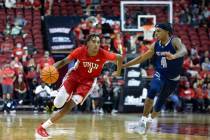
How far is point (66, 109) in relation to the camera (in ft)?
33.8

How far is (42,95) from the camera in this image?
21078mm

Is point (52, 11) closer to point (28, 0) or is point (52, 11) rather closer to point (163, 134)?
point (28, 0)

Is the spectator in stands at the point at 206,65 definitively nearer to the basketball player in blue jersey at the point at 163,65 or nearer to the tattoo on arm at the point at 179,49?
the basketball player in blue jersey at the point at 163,65

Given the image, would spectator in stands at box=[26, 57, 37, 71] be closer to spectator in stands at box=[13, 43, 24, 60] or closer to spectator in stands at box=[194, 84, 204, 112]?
spectator in stands at box=[13, 43, 24, 60]

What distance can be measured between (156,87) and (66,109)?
6.25 feet

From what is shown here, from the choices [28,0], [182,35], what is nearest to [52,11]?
[28,0]

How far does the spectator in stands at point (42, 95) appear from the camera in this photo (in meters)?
21.0

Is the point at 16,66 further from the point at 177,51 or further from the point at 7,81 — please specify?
the point at 177,51

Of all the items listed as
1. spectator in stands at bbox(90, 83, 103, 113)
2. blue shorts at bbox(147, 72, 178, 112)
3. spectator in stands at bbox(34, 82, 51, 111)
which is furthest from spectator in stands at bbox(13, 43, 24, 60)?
blue shorts at bbox(147, 72, 178, 112)

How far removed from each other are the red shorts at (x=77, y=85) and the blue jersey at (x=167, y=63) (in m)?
1.50

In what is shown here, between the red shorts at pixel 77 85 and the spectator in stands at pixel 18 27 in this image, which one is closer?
the red shorts at pixel 77 85

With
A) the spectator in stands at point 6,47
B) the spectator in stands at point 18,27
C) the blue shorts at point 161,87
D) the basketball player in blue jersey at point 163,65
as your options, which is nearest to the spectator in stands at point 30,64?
the spectator in stands at point 6,47

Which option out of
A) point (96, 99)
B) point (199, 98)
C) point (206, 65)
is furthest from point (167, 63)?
point (206, 65)

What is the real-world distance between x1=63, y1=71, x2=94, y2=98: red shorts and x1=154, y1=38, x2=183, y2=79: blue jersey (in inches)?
59.0
